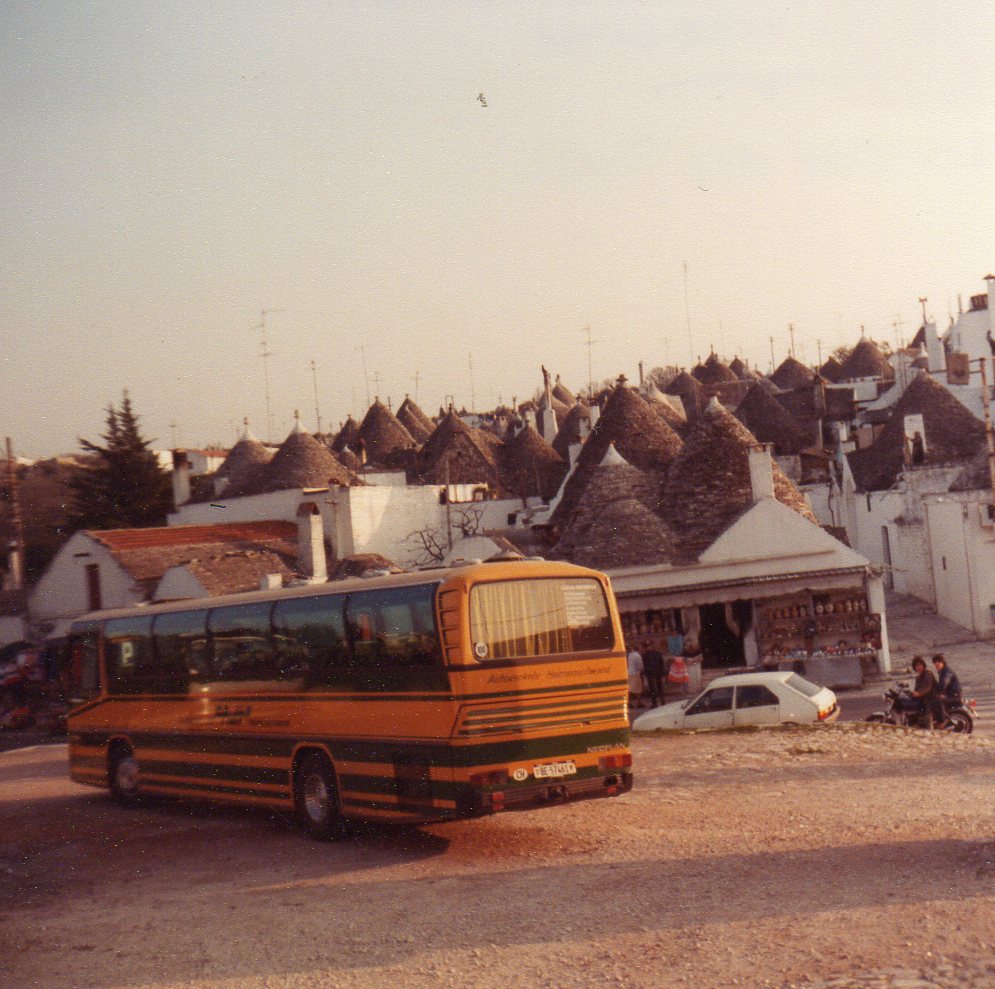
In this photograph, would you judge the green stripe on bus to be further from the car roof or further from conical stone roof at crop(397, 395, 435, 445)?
conical stone roof at crop(397, 395, 435, 445)

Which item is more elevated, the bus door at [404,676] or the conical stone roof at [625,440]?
the conical stone roof at [625,440]

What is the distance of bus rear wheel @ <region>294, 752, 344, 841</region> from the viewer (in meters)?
13.5

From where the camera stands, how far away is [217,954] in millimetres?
9344

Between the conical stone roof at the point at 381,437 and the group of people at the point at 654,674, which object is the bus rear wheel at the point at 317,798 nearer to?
the group of people at the point at 654,674

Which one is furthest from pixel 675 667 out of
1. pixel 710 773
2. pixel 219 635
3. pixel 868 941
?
pixel 868 941

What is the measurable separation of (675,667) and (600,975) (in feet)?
68.0

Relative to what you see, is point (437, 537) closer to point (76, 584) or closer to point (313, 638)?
point (76, 584)

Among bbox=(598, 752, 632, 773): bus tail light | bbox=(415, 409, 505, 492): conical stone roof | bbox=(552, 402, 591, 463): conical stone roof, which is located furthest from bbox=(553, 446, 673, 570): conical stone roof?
bbox=(552, 402, 591, 463): conical stone roof

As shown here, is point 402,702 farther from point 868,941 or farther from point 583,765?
point 868,941

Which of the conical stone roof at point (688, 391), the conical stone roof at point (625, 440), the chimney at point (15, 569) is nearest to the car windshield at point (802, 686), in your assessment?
the conical stone roof at point (625, 440)

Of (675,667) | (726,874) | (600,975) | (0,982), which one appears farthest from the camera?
(675,667)

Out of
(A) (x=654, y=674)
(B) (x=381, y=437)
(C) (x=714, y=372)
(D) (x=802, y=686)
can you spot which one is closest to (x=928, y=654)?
(A) (x=654, y=674)

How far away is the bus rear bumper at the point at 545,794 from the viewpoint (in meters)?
11.9

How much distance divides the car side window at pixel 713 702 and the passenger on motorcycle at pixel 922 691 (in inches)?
105
